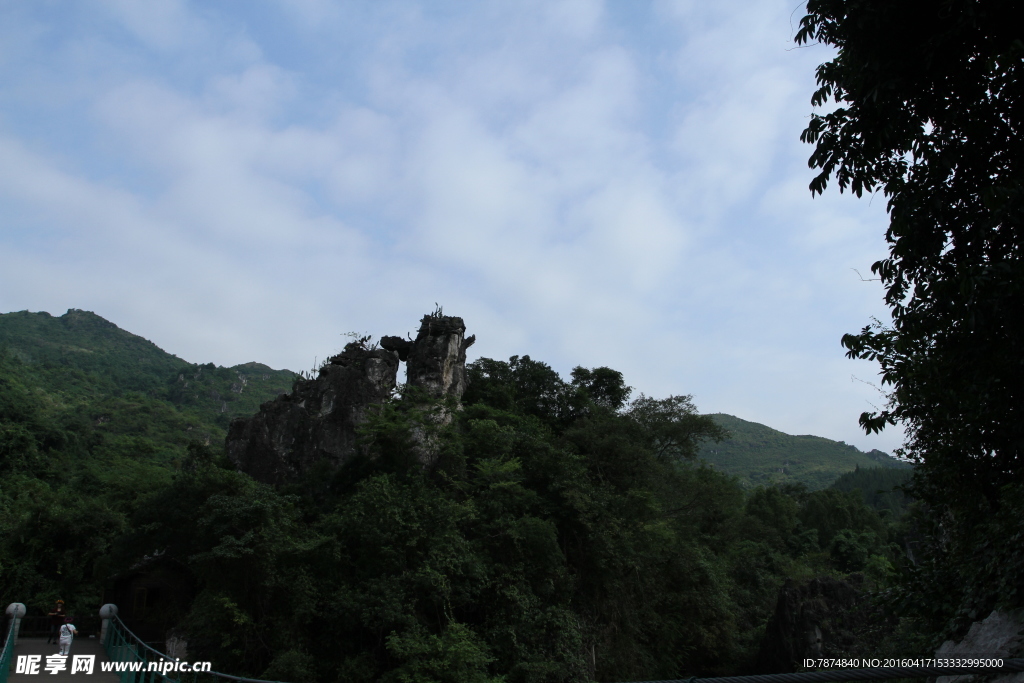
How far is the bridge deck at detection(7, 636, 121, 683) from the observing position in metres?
11.5

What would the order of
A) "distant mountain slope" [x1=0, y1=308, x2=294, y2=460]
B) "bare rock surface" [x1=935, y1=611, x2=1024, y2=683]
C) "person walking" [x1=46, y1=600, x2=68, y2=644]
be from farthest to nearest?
1. "distant mountain slope" [x1=0, y1=308, x2=294, y2=460]
2. "person walking" [x1=46, y1=600, x2=68, y2=644]
3. "bare rock surface" [x1=935, y1=611, x2=1024, y2=683]

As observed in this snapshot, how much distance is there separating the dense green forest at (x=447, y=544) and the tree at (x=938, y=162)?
3.23 m

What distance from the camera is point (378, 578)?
50.5 feet

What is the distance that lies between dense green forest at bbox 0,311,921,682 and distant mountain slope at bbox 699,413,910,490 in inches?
2397

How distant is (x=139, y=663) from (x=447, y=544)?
7214 mm

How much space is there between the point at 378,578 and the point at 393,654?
1.72 meters

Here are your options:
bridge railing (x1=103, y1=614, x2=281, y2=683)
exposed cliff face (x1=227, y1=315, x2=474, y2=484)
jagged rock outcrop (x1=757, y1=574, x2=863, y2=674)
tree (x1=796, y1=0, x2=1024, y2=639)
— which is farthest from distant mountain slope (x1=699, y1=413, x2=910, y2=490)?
tree (x1=796, y1=0, x2=1024, y2=639)

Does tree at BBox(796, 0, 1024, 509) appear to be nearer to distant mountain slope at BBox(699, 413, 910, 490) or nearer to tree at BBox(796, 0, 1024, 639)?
tree at BBox(796, 0, 1024, 639)

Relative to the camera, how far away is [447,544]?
15.9 metres

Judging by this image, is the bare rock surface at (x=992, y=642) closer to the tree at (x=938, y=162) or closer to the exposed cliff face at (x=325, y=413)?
the tree at (x=938, y=162)

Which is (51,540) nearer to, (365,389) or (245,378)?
(365,389)

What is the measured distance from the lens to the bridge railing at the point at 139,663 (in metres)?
9.76

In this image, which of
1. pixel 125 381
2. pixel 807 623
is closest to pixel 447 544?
pixel 807 623

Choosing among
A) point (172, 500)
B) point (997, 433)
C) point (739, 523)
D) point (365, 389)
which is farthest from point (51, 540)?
point (739, 523)
